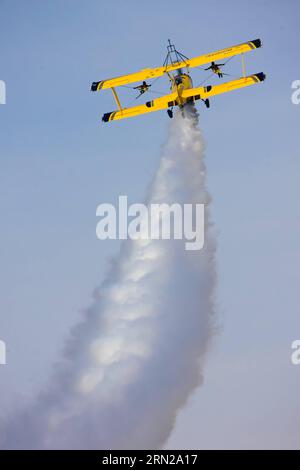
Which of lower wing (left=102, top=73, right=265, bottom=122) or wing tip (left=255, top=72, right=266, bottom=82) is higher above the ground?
wing tip (left=255, top=72, right=266, bottom=82)

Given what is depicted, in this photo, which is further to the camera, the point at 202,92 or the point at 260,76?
the point at 260,76

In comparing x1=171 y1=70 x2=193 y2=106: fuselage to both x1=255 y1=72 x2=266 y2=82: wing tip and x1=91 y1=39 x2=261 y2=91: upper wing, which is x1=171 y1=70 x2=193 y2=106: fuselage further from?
x1=255 y1=72 x2=266 y2=82: wing tip

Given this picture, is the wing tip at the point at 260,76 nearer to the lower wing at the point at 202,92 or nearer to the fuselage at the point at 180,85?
the lower wing at the point at 202,92

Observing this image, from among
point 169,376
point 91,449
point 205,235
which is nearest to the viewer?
point 91,449

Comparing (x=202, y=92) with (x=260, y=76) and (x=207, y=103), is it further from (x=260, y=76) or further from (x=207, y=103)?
(x=260, y=76)

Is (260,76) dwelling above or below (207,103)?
above

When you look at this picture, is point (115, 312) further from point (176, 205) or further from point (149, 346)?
point (176, 205)

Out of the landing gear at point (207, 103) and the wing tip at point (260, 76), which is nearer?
the landing gear at point (207, 103)

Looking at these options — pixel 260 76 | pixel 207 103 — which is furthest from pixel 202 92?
pixel 260 76

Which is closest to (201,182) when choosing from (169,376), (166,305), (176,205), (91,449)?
(176,205)

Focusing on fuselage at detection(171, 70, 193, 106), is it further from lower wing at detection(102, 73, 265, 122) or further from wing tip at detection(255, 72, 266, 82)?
wing tip at detection(255, 72, 266, 82)

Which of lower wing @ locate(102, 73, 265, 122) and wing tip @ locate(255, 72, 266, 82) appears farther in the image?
wing tip @ locate(255, 72, 266, 82)
